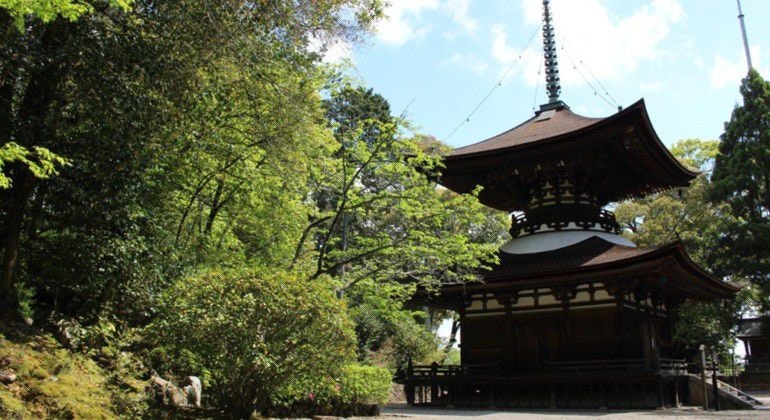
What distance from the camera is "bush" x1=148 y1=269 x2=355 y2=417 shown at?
798 cm

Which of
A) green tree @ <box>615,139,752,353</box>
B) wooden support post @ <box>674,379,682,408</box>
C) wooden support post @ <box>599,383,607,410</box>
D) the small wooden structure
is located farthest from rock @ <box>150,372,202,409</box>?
the small wooden structure

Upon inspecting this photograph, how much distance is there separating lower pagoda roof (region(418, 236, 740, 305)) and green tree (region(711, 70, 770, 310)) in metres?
11.4

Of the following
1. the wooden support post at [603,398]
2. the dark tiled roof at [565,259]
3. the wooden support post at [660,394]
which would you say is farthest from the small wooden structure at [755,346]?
the wooden support post at [603,398]

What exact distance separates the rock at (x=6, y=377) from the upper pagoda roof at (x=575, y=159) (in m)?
13.5

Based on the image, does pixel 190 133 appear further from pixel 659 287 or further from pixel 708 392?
pixel 708 392

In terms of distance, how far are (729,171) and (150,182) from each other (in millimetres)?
29572

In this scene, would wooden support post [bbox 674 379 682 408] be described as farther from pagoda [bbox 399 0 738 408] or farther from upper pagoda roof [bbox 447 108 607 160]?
upper pagoda roof [bbox 447 108 607 160]

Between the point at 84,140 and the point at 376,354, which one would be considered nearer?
the point at 84,140

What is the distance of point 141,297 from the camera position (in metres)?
9.08

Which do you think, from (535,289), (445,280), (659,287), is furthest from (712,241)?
(445,280)

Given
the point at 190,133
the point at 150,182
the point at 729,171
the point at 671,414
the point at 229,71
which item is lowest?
the point at 671,414

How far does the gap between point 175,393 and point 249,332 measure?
1721 mm

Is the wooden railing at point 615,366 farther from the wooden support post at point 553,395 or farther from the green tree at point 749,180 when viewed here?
the green tree at point 749,180

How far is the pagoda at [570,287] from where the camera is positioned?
48.8 feet
